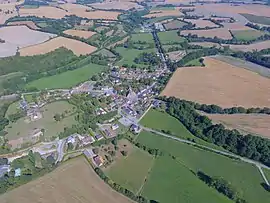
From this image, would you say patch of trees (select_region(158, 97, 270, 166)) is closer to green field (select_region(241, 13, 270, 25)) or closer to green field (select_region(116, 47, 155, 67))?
green field (select_region(116, 47, 155, 67))

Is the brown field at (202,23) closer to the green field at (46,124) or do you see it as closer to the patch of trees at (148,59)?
the patch of trees at (148,59)

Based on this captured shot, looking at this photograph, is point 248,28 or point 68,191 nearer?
point 68,191

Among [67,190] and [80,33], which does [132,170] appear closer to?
[67,190]

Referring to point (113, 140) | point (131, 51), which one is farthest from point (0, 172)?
point (131, 51)

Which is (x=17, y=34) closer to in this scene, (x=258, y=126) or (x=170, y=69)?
(x=170, y=69)

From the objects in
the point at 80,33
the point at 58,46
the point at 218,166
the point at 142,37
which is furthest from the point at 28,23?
the point at 218,166

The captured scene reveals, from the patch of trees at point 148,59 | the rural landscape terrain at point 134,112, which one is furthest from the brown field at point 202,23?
the patch of trees at point 148,59

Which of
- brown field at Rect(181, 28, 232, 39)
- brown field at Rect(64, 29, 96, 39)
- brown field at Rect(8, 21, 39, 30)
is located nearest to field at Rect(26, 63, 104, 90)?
brown field at Rect(64, 29, 96, 39)
